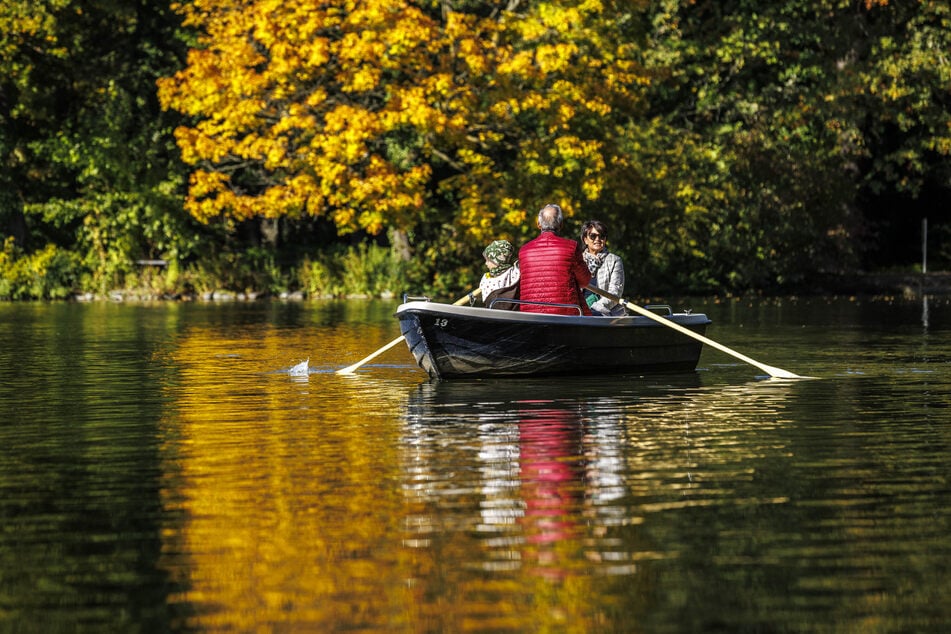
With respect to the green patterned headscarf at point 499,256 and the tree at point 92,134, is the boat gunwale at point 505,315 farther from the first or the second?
the tree at point 92,134

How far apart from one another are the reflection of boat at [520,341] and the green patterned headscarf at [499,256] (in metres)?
1.06

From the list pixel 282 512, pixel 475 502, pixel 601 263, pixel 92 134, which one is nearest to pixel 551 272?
pixel 601 263

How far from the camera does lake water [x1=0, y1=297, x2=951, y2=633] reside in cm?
818

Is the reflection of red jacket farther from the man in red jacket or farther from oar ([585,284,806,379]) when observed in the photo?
oar ([585,284,806,379])

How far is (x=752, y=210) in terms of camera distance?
1921 inches

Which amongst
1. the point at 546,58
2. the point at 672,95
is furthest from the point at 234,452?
the point at 672,95

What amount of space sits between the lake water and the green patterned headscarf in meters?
1.33

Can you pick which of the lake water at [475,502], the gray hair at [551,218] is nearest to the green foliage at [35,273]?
the lake water at [475,502]

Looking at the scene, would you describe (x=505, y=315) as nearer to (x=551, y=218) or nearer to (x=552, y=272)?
(x=552, y=272)

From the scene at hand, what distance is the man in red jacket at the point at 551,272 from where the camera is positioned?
19859 millimetres

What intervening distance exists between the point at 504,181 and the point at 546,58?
334 centimetres

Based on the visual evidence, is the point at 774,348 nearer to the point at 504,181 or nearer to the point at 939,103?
the point at 504,181

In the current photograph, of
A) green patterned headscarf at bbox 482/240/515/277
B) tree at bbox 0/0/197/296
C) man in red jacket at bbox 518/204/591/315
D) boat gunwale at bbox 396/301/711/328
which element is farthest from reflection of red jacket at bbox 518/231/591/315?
tree at bbox 0/0/197/296

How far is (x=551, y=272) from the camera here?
2023 cm
